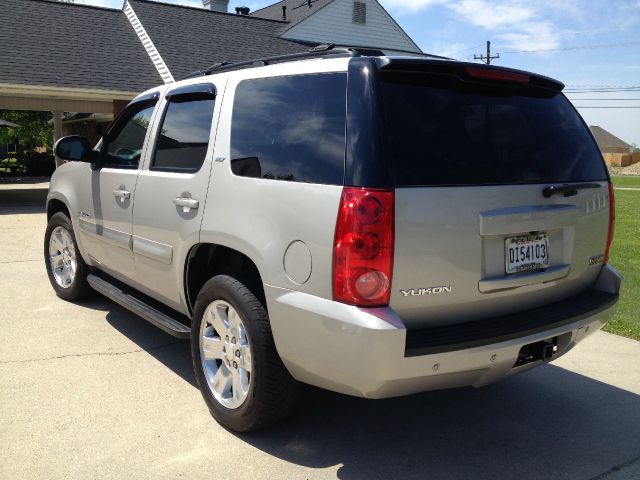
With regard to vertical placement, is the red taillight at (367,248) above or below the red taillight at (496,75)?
below

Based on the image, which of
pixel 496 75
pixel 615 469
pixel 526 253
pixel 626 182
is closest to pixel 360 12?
pixel 626 182

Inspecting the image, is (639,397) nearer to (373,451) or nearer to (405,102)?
(373,451)

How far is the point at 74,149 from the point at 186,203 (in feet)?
5.77

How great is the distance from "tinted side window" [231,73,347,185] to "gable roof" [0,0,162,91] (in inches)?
525

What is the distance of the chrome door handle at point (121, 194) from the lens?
4.41 m

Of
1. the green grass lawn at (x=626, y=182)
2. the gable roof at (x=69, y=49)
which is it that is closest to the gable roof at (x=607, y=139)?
the green grass lawn at (x=626, y=182)

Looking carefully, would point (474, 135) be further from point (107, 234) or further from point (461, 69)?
point (107, 234)

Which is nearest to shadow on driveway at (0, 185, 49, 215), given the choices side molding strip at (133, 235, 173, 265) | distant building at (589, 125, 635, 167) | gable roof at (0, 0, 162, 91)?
gable roof at (0, 0, 162, 91)

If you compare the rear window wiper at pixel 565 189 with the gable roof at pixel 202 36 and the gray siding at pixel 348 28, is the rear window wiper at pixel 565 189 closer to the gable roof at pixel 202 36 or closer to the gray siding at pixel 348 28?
the gable roof at pixel 202 36

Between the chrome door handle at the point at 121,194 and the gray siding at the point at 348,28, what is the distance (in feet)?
66.4

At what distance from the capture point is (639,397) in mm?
4051

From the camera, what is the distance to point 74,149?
490 centimetres

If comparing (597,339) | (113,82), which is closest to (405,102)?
(597,339)

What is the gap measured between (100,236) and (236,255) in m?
1.85
